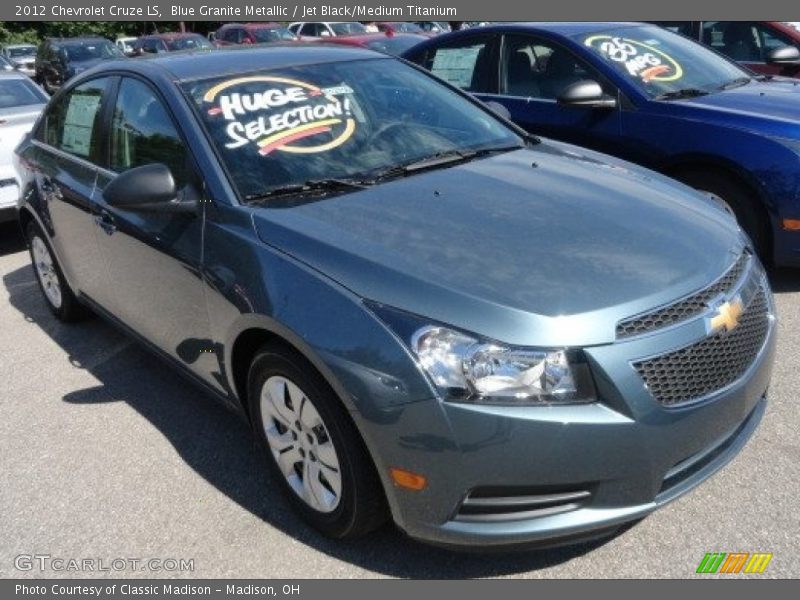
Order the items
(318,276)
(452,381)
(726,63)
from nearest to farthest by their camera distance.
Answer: (452,381), (318,276), (726,63)

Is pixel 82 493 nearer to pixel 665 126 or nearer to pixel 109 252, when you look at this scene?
pixel 109 252

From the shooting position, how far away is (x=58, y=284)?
4797mm

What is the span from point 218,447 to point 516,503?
1686 millimetres

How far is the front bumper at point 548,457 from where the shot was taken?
2117 mm

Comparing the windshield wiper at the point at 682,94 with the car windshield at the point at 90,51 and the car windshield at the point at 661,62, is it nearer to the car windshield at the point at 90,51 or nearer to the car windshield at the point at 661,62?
the car windshield at the point at 661,62

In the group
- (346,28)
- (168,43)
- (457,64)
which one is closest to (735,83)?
(457,64)

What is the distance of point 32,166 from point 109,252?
1.38 metres

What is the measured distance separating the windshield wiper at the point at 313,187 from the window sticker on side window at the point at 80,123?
1568mm

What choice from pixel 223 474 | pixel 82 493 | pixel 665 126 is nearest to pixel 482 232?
pixel 223 474

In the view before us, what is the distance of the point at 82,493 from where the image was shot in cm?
317

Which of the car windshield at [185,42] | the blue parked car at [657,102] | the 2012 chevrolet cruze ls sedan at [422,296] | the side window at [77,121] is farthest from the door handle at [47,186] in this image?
the car windshield at [185,42]

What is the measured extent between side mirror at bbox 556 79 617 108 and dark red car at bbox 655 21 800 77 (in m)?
3.20

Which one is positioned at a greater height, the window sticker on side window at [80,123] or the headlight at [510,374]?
the window sticker on side window at [80,123]

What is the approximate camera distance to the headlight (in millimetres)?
2141
